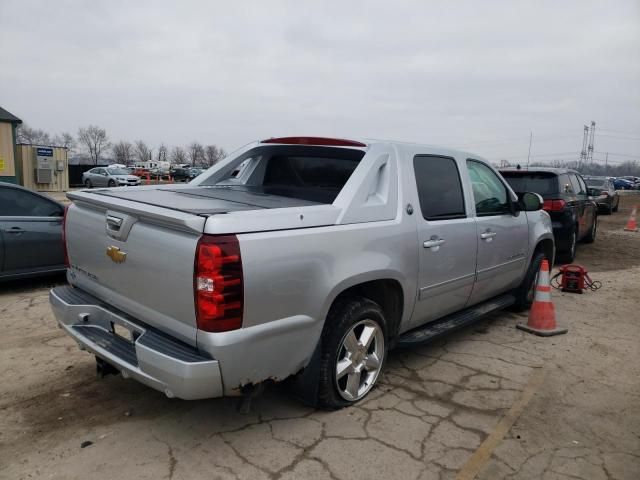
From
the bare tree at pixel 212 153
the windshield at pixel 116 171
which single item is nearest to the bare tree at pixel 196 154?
the bare tree at pixel 212 153

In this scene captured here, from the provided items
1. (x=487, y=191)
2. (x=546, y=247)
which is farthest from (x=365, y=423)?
(x=546, y=247)

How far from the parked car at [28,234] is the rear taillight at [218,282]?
4608 millimetres

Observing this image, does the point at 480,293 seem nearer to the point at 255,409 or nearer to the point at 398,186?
the point at 398,186

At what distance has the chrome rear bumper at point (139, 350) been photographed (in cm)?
239

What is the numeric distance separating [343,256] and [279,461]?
4.01 ft

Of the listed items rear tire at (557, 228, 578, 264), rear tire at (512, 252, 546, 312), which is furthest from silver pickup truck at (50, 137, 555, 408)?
rear tire at (557, 228, 578, 264)

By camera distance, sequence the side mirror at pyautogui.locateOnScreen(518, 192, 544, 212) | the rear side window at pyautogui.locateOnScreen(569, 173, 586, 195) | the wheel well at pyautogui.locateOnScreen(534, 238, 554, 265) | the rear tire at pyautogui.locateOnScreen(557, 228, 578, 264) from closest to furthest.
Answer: the side mirror at pyautogui.locateOnScreen(518, 192, 544, 212) < the wheel well at pyautogui.locateOnScreen(534, 238, 554, 265) < the rear tire at pyautogui.locateOnScreen(557, 228, 578, 264) < the rear side window at pyautogui.locateOnScreen(569, 173, 586, 195)

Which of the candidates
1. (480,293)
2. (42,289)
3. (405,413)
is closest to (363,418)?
(405,413)

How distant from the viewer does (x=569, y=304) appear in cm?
628

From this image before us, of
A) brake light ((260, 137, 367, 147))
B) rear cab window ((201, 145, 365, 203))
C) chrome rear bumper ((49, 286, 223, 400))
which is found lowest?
chrome rear bumper ((49, 286, 223, 400))

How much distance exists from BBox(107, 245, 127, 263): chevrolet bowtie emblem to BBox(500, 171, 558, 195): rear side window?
7.27 metres

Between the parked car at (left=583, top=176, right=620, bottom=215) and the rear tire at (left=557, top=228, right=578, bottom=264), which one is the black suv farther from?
the parked car at (left=583, top=176, right=620, bottom=215)

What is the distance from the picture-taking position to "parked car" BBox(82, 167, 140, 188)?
31.2 meters

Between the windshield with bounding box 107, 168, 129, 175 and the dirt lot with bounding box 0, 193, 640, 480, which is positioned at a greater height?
the windshield with bounding box 107, 168, 129, 175
